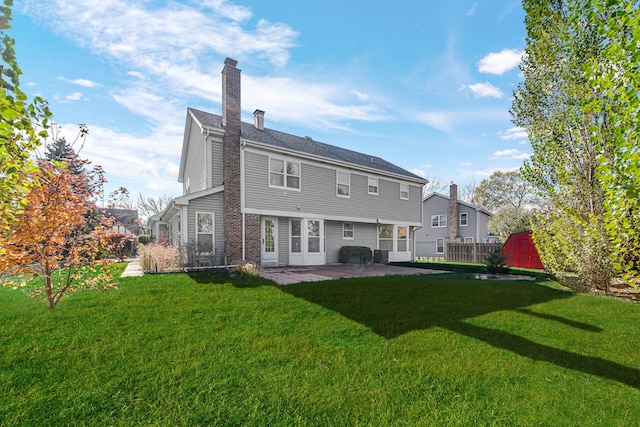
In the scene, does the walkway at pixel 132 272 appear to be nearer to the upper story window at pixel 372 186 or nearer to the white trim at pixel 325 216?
the white trim at pixel 325 216

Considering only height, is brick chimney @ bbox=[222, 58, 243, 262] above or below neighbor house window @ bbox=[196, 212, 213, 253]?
above

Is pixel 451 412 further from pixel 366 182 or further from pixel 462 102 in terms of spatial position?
pixel 366 182

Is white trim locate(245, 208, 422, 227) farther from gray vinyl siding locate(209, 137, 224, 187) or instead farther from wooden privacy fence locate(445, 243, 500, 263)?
wooden privacy fence locate(445, 243, 500, 263)

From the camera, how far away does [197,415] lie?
270cm

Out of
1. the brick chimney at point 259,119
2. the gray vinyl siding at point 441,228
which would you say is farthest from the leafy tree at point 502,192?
the brick chimney at point 259,119

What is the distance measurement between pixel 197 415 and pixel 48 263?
4.06 m

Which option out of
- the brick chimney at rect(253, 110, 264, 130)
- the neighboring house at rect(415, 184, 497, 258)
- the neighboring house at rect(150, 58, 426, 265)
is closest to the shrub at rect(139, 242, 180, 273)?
the neighboring house at rect(150, 58, 426, 265)

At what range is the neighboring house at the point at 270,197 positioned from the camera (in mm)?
12391

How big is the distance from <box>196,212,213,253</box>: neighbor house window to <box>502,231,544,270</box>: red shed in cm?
1580

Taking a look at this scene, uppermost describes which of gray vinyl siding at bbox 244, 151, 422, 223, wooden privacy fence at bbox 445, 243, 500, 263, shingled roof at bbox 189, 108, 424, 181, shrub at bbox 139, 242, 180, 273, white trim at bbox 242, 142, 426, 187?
shingled roof at bbox 189, 108, 424, 181

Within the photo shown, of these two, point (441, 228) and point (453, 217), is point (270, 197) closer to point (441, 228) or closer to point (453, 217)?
point (453, 217)

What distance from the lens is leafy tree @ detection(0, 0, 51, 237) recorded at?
2.17 m

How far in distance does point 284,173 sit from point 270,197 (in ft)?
4.54

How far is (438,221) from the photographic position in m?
30.9
